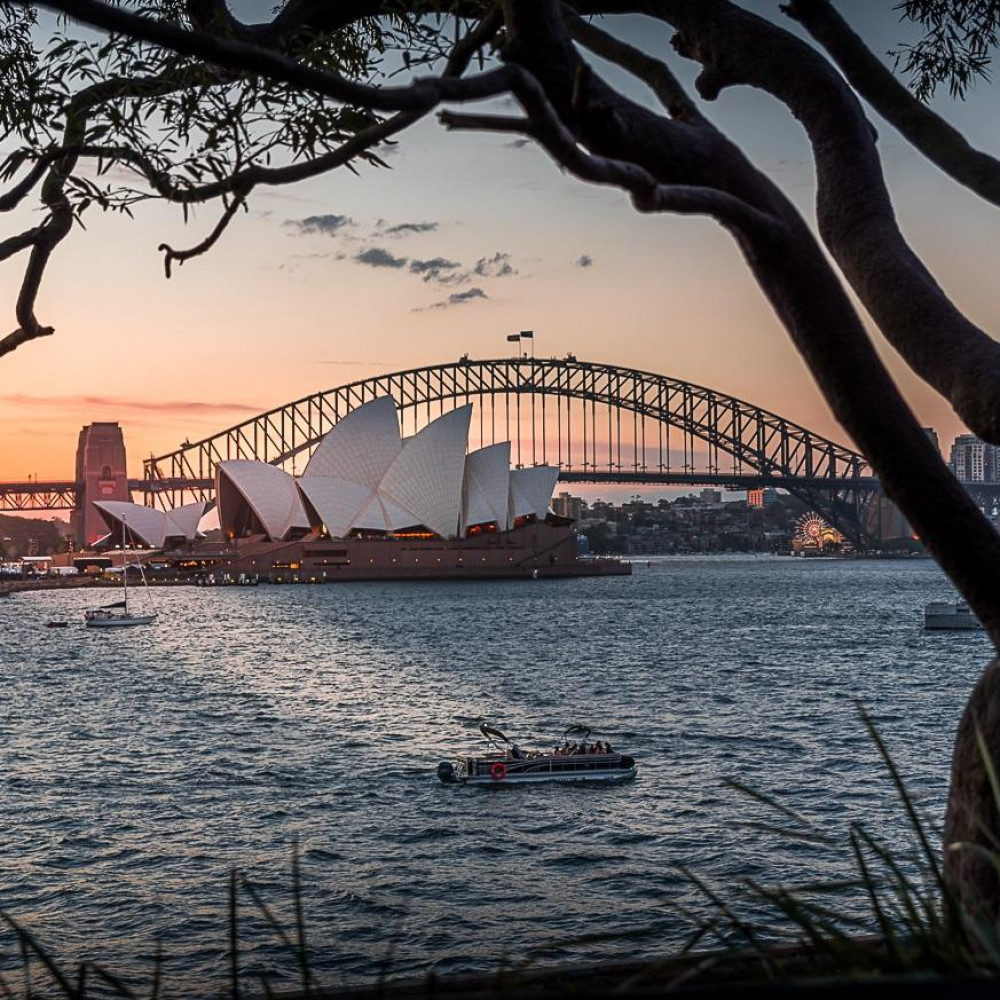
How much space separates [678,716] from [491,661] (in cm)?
1379

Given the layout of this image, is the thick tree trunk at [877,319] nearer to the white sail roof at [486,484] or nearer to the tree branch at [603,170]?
the tree branch at [603,170]

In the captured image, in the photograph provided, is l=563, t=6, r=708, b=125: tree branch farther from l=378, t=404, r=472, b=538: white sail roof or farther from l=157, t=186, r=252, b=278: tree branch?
l=378, t=404, r=472, b=538: white sail roof

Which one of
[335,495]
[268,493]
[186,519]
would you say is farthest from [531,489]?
[186,519]

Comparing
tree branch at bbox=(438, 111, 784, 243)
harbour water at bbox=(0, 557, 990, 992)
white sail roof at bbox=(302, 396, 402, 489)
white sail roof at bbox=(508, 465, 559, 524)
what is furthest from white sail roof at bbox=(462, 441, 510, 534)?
tree branch at bbox=(438, 111, 784, 243)

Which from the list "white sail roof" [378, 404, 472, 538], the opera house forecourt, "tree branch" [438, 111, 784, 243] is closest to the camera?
"tree branch" [438, 111, 784, 243]

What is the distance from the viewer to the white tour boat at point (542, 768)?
2117 cm

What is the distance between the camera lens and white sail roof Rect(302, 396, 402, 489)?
310 feet

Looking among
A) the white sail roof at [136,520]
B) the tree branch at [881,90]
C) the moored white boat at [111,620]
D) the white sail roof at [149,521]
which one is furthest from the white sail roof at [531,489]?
the tree branch at [881,90]

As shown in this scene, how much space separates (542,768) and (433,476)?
250 feet

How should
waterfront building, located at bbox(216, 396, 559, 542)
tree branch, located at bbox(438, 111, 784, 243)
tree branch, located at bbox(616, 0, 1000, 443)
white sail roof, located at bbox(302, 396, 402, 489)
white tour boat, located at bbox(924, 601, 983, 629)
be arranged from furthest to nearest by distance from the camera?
waterfront building, located at bbox(216, 396, 559, 542) → white sail roof, located at bbox(302, 396, 402, 489) → white tour boat, located at bbox(924, 601, 983, 629) → tree branch, located at bbox(616, 0, 1000, 443) → tree branch, located at bbox(438, 111, 784, 243)

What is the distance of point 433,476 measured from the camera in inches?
3831

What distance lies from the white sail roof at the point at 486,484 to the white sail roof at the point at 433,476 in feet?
5.86

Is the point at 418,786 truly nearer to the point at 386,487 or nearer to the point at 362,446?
the point at 362,446

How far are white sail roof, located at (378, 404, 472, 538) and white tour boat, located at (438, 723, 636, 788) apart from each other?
72.2 m
